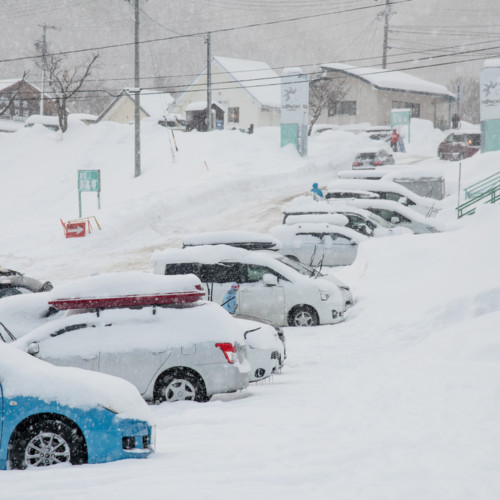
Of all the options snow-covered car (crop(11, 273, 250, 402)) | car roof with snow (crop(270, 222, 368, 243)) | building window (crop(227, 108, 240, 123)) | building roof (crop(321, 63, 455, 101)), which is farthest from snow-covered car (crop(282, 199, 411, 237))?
building window (crop(227, 108, 240, 123))

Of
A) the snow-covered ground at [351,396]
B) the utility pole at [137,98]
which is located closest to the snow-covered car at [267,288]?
the snow-covered ground at [351,396]

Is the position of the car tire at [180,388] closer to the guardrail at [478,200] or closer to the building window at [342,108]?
the guardrail at [478,200]

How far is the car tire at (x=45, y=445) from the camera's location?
598 centimetres

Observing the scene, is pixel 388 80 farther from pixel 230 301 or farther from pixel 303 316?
pixel 230 301

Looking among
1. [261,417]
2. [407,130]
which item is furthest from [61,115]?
[261,417]

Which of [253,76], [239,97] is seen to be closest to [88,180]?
[239,97]

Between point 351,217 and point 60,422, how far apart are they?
15.2 meters

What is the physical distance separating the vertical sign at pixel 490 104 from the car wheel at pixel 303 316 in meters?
25.2

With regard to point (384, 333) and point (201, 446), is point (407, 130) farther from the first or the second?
point (201, 446)

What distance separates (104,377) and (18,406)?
867 millimetres

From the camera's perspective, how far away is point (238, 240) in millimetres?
15641

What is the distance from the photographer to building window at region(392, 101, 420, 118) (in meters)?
62.4

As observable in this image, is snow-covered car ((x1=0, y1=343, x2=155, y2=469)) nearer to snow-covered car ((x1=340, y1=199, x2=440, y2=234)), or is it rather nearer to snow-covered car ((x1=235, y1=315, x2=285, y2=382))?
snow-covered car ((x1=235, y1=315, x2=285, y2=382))

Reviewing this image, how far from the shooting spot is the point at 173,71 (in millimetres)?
188500
